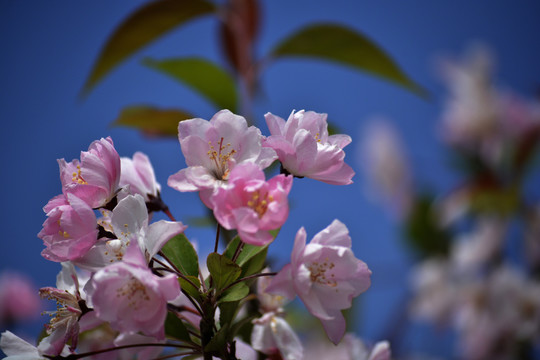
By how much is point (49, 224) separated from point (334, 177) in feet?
0.64

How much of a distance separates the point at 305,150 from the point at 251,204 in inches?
2.4

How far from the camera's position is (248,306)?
0.47m

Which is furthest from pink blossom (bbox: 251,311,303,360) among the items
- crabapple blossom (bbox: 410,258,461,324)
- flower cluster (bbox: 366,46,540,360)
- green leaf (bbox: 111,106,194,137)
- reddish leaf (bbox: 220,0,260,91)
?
crabapple blossom (bbox: 410,258,461,324)

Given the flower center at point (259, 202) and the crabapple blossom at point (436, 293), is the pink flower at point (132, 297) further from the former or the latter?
the crabapple blossom at point (436, 293)

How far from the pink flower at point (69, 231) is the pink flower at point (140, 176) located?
0.26ft

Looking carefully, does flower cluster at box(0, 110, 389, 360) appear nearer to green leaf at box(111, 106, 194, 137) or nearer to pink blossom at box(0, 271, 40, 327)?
green leaf at box(111, 106, 194, 137)

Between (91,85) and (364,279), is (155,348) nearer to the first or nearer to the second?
(364,279)

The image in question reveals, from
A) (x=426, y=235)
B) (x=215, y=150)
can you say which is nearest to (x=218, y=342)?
(x=215, y=150)

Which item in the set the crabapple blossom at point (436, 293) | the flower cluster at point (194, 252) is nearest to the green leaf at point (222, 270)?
the flower cluster at point (194, 252)

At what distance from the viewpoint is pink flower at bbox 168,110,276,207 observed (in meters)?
0.33

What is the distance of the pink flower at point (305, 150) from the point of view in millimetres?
339

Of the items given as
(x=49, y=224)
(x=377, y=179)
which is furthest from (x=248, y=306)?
(x=377, y=179)

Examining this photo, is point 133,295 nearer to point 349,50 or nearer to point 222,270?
point 222,270

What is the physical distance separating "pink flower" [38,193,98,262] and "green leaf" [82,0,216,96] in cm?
37
